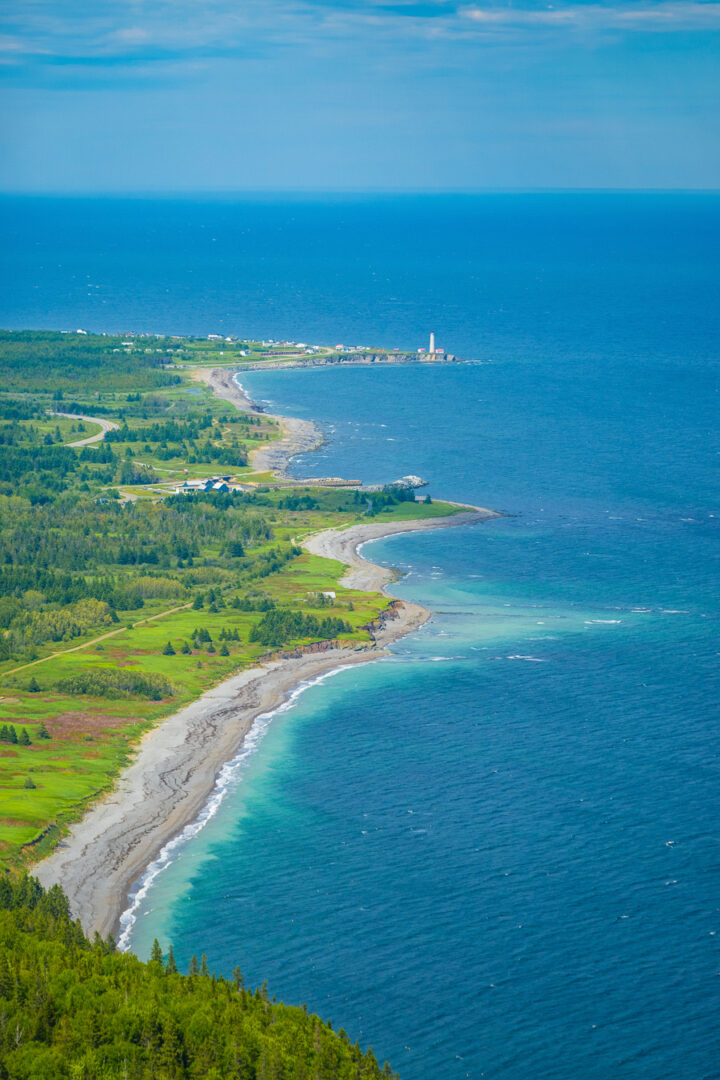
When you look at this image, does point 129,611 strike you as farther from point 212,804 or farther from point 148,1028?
point 148,1028

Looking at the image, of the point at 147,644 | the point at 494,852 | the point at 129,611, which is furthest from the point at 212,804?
the point at 129,611

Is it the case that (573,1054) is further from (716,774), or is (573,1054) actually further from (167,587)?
(167,587)

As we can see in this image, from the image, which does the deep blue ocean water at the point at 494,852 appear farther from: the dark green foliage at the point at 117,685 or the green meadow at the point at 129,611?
the dark green foliage at the point at 117,685

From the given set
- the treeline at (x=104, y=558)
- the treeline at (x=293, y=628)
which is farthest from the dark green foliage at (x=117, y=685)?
the treeline at (x=293, y=628)

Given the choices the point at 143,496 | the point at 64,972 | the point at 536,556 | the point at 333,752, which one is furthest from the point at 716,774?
Answer: the point at 143,496

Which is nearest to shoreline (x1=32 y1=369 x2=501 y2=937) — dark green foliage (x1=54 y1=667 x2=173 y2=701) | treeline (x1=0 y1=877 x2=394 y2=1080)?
dark green foliage (x1=54 y1=667 x2=173 y2=701)
